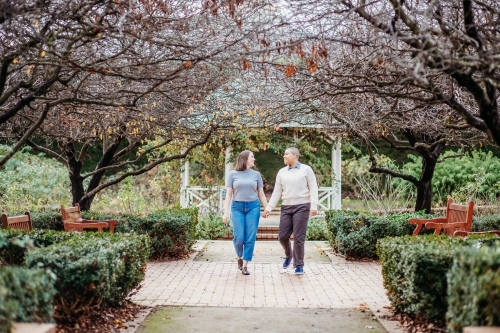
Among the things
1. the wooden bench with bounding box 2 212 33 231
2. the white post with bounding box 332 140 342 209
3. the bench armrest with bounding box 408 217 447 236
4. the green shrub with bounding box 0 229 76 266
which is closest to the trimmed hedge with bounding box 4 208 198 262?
the wooden bench with bounding box 2 212 33 231

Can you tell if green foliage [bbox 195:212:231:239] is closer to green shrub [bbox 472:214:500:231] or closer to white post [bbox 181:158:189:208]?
white post [bbox 181:158:189:208]

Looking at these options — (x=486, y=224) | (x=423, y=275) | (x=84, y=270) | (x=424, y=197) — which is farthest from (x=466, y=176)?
(x=84, y=270)

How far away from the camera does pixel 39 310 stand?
4.48 metres

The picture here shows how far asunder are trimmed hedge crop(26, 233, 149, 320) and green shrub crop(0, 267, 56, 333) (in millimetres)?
718

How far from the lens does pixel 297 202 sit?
369 inches

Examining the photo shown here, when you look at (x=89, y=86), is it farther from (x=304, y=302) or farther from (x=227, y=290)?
(x=304, y=302)

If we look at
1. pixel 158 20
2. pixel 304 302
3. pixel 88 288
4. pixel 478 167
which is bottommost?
pixel 304 302

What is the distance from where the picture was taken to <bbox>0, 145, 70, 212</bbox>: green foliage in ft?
58.1

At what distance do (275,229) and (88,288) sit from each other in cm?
1131

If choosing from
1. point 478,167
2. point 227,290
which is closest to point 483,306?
point 227,290

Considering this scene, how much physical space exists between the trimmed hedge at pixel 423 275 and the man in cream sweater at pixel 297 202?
2.95 meters

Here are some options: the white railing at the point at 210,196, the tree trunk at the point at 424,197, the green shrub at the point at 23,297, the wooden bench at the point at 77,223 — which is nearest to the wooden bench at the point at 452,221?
the tree trunk at the point at 424,197

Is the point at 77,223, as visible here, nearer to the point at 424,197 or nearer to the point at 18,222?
the point at 18,222

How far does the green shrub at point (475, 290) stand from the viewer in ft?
13.3
